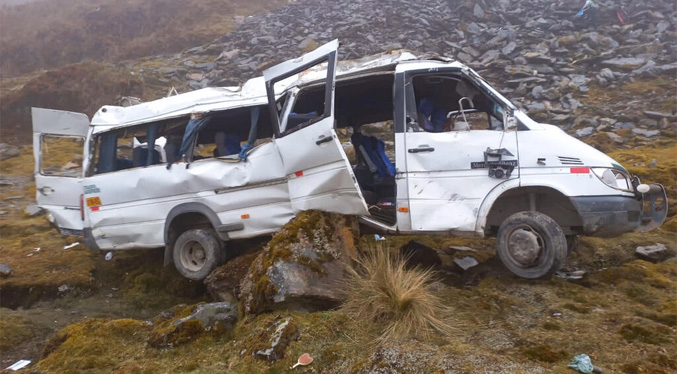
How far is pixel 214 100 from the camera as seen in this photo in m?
6.39

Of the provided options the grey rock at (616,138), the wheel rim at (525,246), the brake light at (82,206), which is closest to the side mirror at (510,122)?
the wheel rim at (525,246)

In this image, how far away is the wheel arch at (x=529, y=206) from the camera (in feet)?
16.0

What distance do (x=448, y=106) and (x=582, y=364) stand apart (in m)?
3.82

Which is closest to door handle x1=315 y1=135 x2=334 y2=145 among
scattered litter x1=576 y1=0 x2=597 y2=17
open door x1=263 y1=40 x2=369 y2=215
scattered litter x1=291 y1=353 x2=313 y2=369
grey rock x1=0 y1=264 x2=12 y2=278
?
open door x1=263 y1=40 x2=369 y2=215

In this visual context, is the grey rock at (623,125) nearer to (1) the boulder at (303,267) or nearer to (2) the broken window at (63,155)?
(1) the boulder at (303,267)

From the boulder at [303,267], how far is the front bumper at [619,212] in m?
2.34

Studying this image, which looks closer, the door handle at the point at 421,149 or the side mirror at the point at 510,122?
the side mirror at the point at 510,122

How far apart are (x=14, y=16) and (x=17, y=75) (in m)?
7.44

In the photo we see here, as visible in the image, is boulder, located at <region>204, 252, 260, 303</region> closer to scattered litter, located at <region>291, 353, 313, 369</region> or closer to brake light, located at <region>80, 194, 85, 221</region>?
scattered litter, located at <region>291, 353, 313, 369</region>

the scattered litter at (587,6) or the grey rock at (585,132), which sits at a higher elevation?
the scattered litter at (587,6)

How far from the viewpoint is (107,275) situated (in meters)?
6.86

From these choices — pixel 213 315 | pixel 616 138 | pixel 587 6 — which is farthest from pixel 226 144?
pixel 587 6

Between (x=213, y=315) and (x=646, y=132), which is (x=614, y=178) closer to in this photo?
(x=213, y=315)

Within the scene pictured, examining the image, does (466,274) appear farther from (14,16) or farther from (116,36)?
(14,16)
